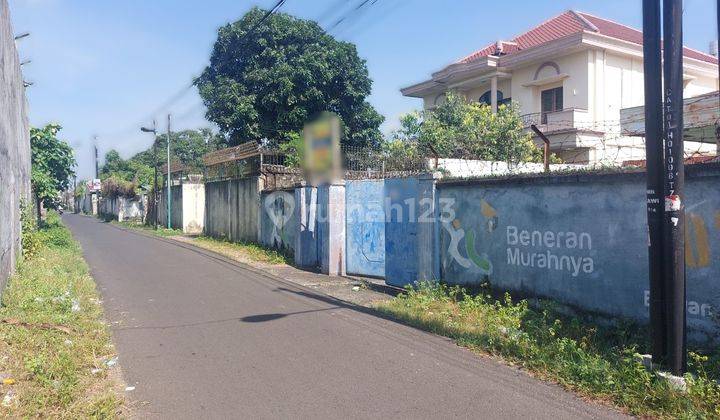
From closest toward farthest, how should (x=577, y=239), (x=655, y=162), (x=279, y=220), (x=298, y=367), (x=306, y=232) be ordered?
(x=655, y=162) < (x=298, y=367) < (x=577, y=239) < (x=306, y=232) < (x=279, y=220)

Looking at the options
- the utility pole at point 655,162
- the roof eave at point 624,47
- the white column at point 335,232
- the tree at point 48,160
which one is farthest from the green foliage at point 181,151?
the utility pole at point 655,162

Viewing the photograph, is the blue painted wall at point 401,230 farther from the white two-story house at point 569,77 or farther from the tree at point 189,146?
the tree at point 189,146

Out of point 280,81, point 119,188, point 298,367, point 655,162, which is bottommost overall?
point 298,367

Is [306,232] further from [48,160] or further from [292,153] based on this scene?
[48,160]

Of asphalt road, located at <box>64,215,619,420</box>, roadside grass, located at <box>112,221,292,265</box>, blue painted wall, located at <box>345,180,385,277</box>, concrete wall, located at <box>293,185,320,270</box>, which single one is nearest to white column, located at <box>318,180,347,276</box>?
blue painted wall, located at <box>345,180,385,277</box>

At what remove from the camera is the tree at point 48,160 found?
18703mm

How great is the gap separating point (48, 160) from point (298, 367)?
18.2m

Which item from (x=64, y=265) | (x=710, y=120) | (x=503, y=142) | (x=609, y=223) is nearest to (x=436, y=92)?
(x=503, y=142)

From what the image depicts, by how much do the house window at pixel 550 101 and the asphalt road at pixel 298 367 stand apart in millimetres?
15155

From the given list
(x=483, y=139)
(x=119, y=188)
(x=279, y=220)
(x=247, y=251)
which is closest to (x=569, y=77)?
(x=483, y=139)

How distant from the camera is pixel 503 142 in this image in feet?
52.7

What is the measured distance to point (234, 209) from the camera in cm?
2030

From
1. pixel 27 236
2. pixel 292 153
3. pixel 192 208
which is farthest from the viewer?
pixel 192 208

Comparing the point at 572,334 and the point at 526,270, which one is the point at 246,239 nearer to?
the point at 526,270
